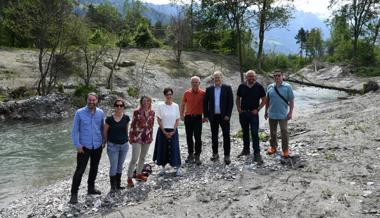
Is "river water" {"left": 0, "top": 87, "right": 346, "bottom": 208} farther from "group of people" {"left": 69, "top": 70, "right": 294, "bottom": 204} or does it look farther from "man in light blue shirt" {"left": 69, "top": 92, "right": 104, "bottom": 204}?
"group of people" {"left": 69, "top": 70, "right": 294, "bottom": 204}

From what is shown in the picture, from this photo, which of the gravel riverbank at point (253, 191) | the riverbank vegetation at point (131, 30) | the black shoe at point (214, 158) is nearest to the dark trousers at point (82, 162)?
the gravel riverbank at point (253, 191)

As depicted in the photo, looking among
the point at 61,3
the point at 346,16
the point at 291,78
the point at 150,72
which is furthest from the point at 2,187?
the point at 346,16

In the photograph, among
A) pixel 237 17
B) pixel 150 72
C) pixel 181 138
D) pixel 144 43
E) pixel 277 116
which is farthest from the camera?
pixel 144 43

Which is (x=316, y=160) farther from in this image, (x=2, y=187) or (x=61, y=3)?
(x=61, y=3)

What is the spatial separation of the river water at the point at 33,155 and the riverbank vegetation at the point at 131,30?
6.46 meters

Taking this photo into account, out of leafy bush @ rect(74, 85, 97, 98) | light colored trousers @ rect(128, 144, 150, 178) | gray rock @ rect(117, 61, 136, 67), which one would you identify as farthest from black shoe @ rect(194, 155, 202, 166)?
gray rock @ rect(117, 61, 136, 67)

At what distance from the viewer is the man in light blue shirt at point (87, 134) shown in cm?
942

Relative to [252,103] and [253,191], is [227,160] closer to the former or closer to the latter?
[252,103]

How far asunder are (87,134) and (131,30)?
27.1 metres

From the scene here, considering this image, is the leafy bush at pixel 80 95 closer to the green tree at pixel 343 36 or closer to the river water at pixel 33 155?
the river water at pixel 33 155

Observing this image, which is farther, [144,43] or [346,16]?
[346,16]

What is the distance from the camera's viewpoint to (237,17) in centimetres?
1698

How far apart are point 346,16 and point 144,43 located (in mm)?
29508

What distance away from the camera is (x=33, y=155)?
16.4 m
